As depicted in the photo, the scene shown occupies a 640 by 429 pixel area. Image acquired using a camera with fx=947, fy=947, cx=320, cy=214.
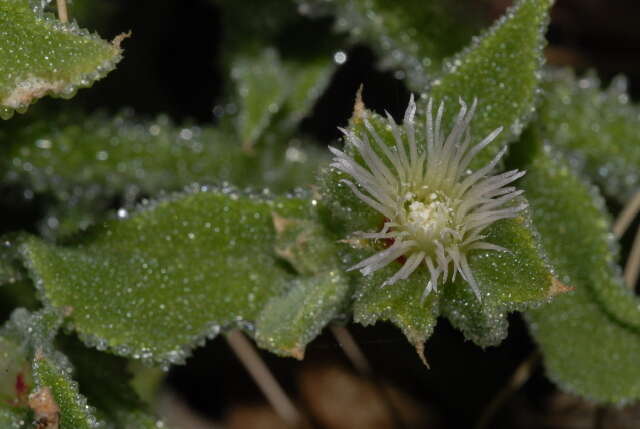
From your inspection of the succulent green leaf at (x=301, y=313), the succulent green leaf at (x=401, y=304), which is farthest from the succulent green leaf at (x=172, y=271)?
the succulent green leaf at (x=401, y=304)

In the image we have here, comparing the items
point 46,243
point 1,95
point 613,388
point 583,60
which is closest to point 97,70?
point 1,95

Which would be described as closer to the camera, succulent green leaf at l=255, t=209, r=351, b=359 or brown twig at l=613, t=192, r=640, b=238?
succulent green leaf at l=255, t=209, r=351, b=359

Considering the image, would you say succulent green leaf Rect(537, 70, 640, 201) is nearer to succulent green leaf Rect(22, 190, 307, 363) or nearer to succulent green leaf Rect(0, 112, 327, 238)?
succulent green leaf Rect(0, 112, 327, 238)

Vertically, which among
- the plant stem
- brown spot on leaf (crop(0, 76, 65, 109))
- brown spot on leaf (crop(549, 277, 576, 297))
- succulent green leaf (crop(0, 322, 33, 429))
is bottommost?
brown spot on leaf (crop(549, 277, 576, 297))

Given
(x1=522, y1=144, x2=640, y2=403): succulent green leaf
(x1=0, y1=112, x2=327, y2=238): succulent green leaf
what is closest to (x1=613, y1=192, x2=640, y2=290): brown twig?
(x1=522, y1=144, x2=640, y2=403): succulent green leaf

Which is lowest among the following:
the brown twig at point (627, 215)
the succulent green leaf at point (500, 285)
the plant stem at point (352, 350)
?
the succulent green leaf at point (500, 285)

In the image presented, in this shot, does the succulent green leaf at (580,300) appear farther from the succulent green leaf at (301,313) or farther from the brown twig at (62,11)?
the brown twig at (62,11)
